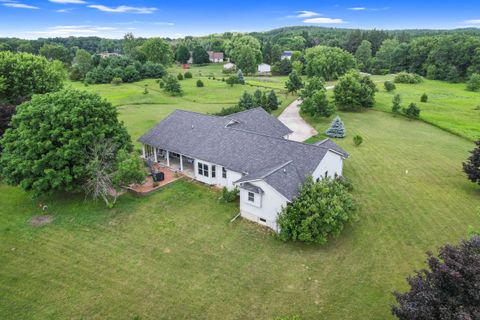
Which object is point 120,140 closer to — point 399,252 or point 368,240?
point 368,240

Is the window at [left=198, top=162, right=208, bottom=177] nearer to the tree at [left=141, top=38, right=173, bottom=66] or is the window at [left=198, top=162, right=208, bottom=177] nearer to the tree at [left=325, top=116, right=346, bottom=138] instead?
the tree at [left=325, top=116, right=346, bottom=138]

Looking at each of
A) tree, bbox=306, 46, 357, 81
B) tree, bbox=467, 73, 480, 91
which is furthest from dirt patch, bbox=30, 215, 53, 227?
tree, bbox=467, 73, 480, 91

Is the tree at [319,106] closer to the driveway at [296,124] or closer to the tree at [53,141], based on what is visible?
the driveway at [296,124]

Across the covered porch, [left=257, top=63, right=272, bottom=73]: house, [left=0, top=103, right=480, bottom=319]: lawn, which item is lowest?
[left=0, top=103, right=480, bottom=319]: lawn

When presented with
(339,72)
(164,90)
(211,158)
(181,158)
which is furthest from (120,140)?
(339,72)

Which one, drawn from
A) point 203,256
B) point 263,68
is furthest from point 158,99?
point 263,68
